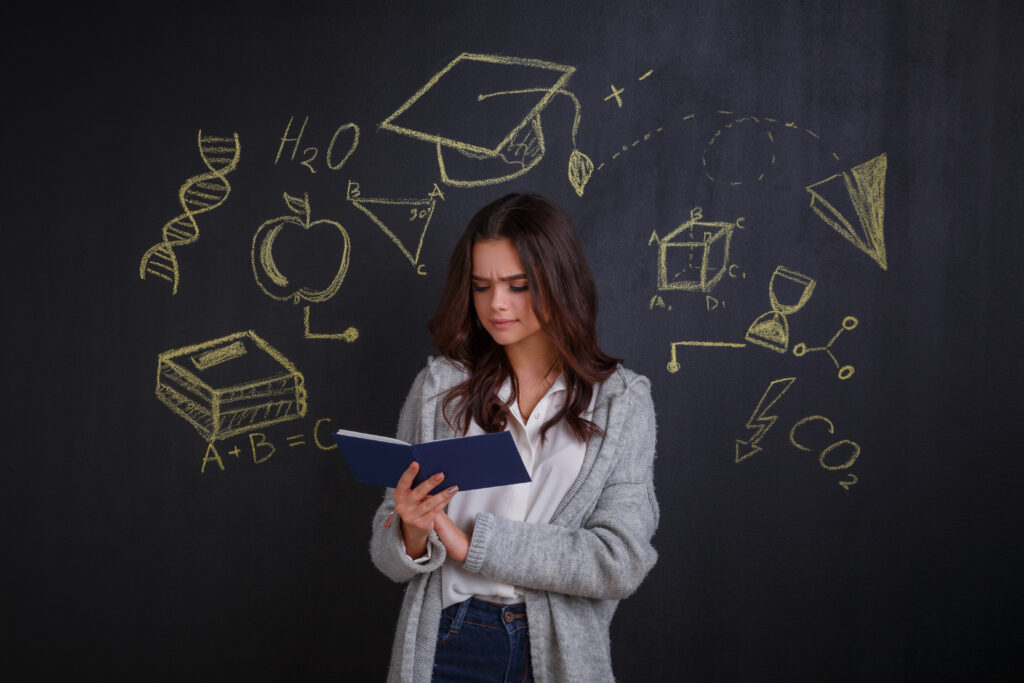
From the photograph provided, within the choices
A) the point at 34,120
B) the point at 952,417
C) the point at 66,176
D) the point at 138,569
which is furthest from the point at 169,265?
the point at 952,417

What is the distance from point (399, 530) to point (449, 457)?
25cm

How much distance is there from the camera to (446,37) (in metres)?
2.00

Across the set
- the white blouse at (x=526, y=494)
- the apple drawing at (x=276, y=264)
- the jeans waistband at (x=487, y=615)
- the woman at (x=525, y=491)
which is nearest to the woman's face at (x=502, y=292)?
the woman at (x=525, y=491)

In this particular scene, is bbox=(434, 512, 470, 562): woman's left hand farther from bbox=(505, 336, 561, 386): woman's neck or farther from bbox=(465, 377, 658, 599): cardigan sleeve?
bbox=(505, 336, 561, 386): woman's neck

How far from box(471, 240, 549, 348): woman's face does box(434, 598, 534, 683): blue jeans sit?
0.51 meters

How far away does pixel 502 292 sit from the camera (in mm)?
1446

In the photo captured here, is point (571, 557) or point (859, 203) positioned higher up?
point (859, 203)

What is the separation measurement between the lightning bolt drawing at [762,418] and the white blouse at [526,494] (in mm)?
669

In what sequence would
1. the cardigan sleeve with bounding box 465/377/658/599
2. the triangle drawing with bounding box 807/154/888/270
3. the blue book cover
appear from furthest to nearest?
the triangle drawing with bounding box 807/154/888/270 < the cardigan sleeve with bounding box 465/377/658/599 < the blue book cover

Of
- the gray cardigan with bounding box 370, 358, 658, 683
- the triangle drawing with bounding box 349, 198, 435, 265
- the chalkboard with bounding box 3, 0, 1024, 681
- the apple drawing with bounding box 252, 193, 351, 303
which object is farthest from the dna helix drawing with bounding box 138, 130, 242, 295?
the gray cardigan with bounding box 370, 358, 658, 683

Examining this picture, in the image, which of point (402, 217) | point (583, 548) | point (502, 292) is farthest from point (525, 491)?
point (402, 217)

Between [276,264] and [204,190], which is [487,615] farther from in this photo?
[204,190]

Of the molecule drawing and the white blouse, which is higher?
the molecule drawing

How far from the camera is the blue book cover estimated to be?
4.01ft
